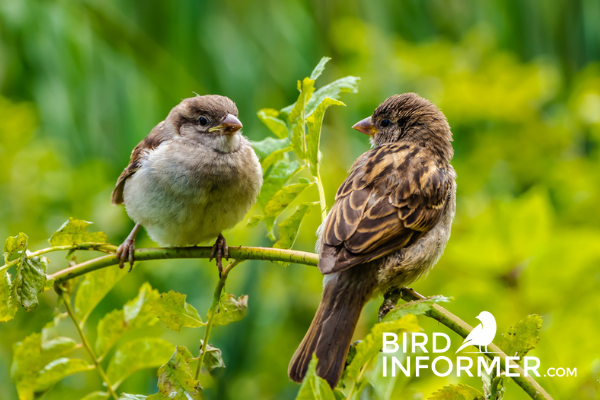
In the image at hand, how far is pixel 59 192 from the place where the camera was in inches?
133

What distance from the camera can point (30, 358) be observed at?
1.82 meters

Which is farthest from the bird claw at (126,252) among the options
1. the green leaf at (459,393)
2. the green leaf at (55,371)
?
the green leaf at (459,393)

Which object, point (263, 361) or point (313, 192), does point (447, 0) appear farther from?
point (263, 361)

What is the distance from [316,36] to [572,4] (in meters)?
1.65

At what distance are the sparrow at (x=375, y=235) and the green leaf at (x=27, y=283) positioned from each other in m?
0.60

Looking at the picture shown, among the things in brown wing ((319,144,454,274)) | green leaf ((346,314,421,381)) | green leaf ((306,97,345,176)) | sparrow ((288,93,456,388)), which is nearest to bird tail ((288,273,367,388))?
sparrow ((288,93,456,388))

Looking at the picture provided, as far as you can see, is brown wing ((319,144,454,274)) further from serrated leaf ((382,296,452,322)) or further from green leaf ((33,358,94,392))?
green leaf ((33,358,94,392))

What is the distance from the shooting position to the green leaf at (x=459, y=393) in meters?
1.42

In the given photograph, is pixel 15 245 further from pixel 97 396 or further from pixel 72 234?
pixel 97 396

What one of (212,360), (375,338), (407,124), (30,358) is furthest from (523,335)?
(407,124)

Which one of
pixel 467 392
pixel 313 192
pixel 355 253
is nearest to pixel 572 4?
pixel 313 192

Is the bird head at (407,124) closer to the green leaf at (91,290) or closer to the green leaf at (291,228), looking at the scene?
the green leaf at (291,228)

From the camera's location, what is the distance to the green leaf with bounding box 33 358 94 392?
72.4 inches

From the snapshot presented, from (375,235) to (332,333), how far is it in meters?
0.38
